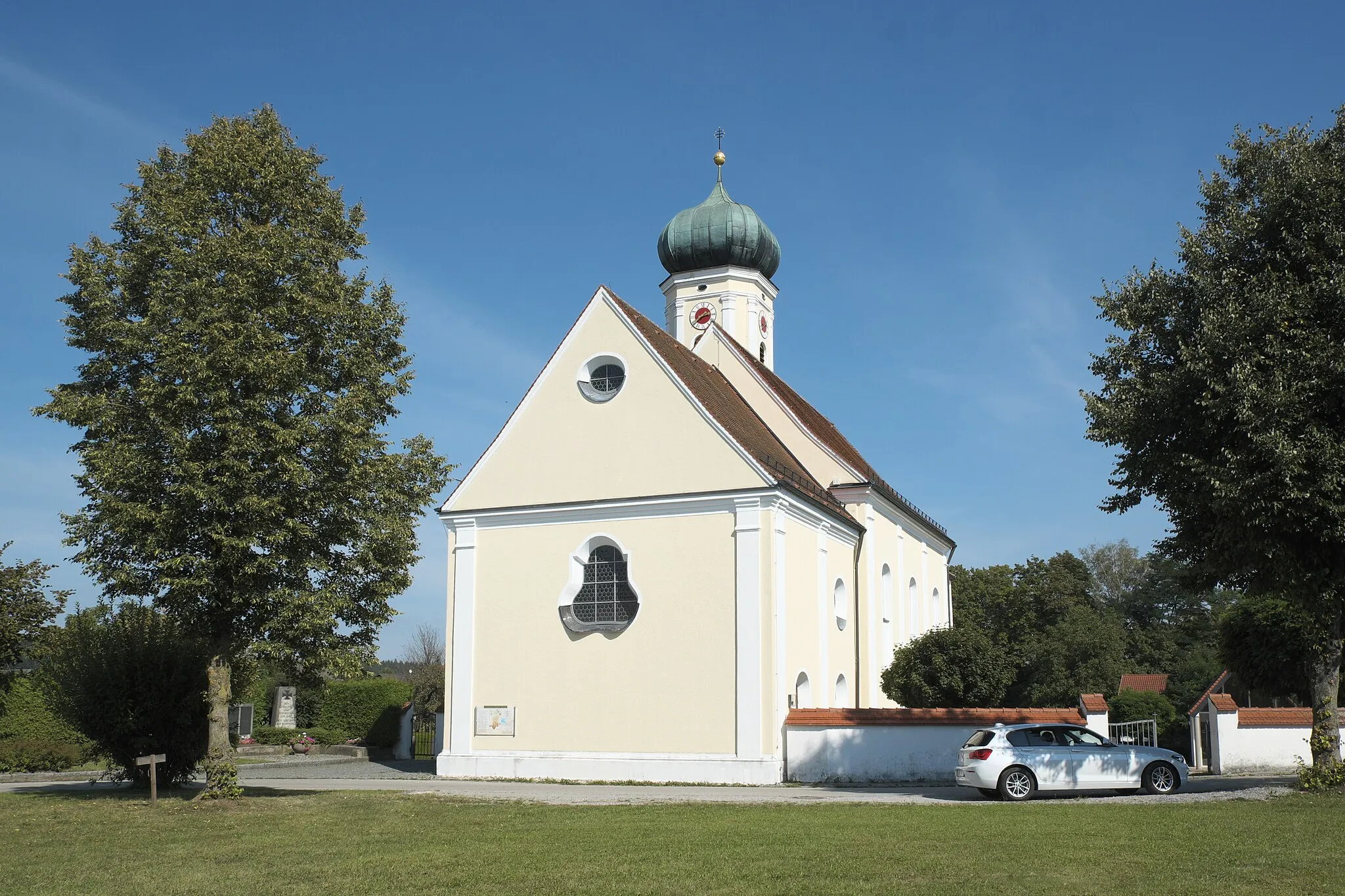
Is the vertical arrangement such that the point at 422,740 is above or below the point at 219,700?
below

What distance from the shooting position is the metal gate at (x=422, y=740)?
3509 cm

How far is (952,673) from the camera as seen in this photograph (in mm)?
28531

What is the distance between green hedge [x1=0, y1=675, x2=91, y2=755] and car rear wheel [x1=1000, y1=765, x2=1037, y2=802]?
23733 millimetres

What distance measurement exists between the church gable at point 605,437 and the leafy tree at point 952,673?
8275 mm

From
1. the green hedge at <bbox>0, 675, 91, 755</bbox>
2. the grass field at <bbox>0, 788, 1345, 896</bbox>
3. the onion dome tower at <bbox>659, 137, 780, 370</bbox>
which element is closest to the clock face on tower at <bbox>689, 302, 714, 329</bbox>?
the onion dome tower at <bbox>659, 137, 780, 370</bbox>

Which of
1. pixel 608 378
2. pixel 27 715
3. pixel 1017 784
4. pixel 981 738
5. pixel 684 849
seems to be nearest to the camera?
pixel 684 849

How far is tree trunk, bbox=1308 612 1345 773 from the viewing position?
1648 cm

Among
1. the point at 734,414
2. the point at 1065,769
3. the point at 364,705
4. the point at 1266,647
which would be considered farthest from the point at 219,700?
the point at 1266,647

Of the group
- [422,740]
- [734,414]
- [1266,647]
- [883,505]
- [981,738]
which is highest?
[734,414]

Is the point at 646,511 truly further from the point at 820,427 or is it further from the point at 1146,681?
the point at 1146,681

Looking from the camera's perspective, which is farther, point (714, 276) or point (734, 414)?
point (714, 276)

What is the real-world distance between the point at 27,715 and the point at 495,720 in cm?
1374

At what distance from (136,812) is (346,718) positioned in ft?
70.2

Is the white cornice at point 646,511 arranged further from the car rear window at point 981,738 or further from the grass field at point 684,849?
the grass field at point 684,849
